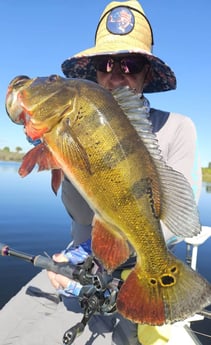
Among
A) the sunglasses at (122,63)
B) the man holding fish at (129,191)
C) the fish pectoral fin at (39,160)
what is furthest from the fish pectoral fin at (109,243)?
the sunglasses at (122,63)

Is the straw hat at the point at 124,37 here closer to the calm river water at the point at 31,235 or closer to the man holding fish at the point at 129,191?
the man holding fish at the point at 129,191

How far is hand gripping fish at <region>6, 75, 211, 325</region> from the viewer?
6.42 ft

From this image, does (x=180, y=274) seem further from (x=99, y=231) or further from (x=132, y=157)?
(x=132, y=157)

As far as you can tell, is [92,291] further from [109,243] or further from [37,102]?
[37,102]

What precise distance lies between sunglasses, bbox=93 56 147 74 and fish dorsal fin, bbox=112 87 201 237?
1.10m

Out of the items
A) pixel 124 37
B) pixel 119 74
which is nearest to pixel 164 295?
pixel 119 74

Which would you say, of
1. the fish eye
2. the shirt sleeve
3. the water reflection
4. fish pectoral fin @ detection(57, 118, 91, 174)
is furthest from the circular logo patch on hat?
the water reflection

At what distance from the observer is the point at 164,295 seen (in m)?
2.00

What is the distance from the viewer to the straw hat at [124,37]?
9.93ft

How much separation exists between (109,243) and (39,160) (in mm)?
613

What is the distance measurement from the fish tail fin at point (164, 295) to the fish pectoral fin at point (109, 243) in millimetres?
127

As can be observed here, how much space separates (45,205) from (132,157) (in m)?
19.4

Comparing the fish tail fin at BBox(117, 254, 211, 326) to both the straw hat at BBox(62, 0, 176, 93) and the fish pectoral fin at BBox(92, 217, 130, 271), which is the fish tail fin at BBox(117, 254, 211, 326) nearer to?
the fish pectoral fin at BBox(92, 217, 130, 271)

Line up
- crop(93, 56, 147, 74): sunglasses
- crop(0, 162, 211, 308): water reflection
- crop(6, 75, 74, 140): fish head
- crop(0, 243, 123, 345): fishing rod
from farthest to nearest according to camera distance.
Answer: crop(0, 162, 211, 308): water reflection
crop(93, 56, 147, 74): sunglasses
crop(0, 243, 123, 345): fishing rod
crop(6, 75, 74, 140): fish head
